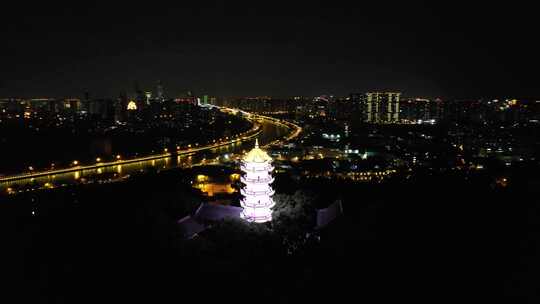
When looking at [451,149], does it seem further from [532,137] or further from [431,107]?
[431,107]

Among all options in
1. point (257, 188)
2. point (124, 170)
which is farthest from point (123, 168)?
point (257, 188)

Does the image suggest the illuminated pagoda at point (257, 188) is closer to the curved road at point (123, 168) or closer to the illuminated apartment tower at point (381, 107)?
the curved road at point (123, 168)

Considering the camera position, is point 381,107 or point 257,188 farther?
point 381,107

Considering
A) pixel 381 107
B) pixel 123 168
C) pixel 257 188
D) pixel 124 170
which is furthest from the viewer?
pixel 381 107

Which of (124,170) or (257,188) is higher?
(257,188)

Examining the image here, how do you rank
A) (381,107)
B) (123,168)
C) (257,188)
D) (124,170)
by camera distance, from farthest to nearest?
(381,107)
(123,168)
(124,170)
(257,188)

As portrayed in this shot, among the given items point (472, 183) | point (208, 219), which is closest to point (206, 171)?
point (208, 219)

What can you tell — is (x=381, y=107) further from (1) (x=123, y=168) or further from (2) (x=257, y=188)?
(2) (x=257, y=188)

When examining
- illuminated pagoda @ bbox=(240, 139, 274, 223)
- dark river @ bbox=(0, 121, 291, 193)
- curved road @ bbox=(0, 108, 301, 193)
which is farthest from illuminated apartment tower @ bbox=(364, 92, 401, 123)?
illuminated pagoda @ bbox=(240, 139, 274, 223)
